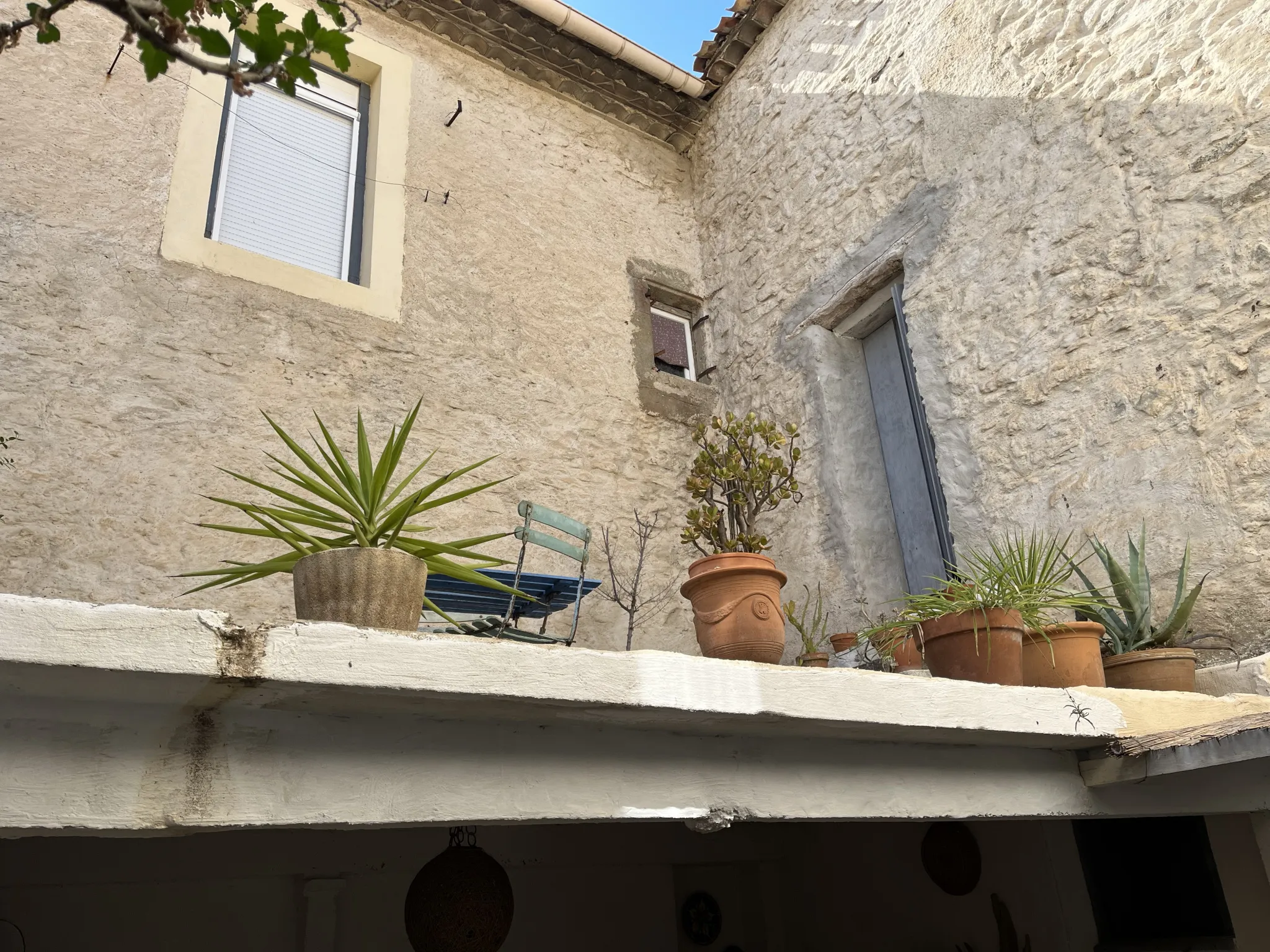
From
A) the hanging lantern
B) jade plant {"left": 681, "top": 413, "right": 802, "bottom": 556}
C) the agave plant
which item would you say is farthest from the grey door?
the hanging lantern

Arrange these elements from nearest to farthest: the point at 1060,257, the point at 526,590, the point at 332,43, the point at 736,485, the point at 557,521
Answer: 1. the point at 332,43
2. the point at 557,521
3. the point at 526,590
4. the point at 736,485
5. the point at 1060,257

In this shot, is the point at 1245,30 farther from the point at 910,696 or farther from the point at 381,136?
the point at 381,136

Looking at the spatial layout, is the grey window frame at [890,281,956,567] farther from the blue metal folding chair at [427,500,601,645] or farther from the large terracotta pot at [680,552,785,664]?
the blue metal folding chair at [427,500,601,645]

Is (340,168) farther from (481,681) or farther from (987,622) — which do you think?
(481,681)

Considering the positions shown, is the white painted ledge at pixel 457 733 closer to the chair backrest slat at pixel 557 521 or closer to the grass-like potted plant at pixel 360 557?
the grass-like potted plant at pixel 360 557

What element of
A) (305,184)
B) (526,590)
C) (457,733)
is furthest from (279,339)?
(457,733)

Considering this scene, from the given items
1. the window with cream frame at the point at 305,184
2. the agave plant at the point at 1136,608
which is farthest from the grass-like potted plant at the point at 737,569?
the window with cream frame at the point at 305,184

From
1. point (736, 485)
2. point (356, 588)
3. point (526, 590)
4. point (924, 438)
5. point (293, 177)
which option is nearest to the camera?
point (356, 588)

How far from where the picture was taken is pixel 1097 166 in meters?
3.80

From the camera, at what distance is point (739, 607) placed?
3.04 m

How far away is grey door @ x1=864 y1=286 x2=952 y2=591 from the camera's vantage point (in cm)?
455

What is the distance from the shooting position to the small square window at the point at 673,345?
6055 mm

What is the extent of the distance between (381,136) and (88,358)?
2.11 meters

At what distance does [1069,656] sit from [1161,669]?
347 mm
